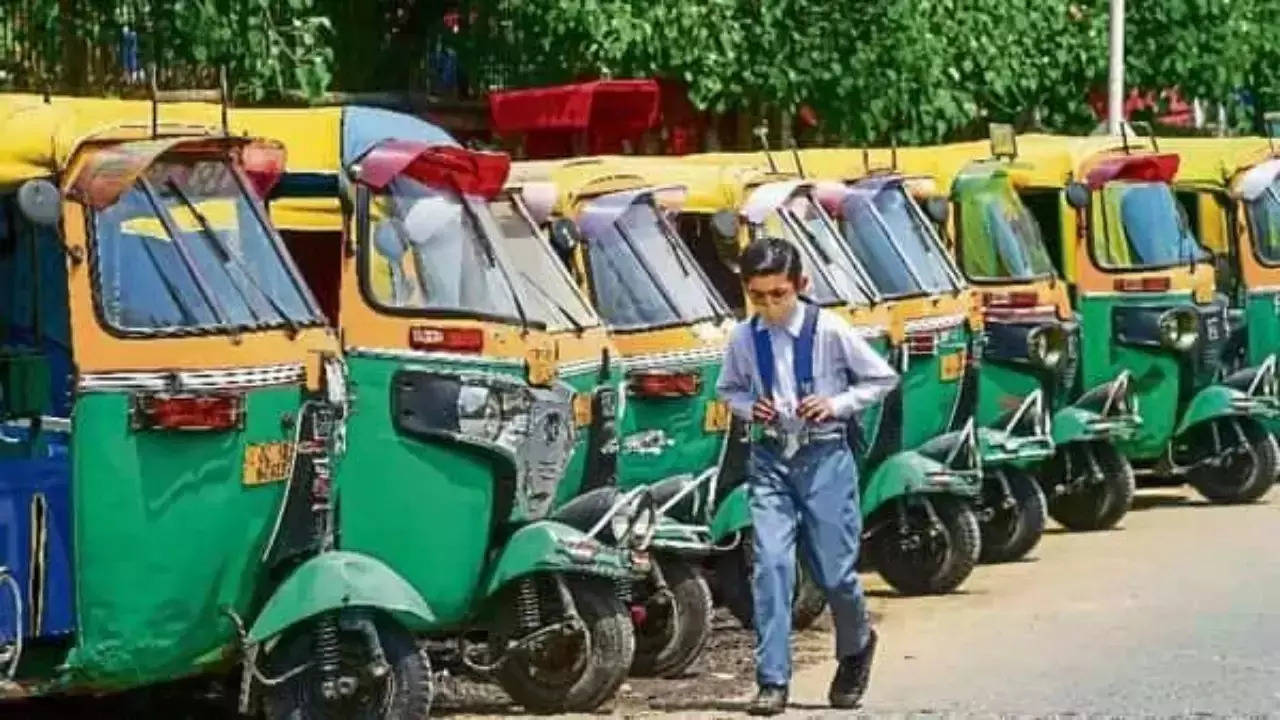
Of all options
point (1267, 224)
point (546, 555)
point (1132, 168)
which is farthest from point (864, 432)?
point (1267, 224)

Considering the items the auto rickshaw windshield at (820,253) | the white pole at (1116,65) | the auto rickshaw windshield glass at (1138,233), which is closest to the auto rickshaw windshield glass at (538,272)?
the auto rickshaw windshield at (820,253)

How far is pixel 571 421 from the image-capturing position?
10102mm

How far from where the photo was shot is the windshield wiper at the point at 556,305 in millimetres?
10648

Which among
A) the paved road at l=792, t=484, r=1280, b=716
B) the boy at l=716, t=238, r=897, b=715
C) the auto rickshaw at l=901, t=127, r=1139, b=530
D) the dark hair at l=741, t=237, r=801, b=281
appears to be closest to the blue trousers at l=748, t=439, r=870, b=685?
the boy at l=716, t=238, r=897, b=715

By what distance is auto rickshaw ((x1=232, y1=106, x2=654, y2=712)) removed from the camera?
9.55m

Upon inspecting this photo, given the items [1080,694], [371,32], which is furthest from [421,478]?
[371,32]

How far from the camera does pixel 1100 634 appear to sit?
12.9m

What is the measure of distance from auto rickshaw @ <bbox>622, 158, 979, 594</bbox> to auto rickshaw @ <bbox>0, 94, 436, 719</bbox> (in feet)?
10.2

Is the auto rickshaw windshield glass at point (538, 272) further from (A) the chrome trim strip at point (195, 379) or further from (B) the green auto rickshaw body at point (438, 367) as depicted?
(A) the chrome trim strip at point (195, 379)

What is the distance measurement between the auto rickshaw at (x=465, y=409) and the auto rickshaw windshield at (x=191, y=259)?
518 mm

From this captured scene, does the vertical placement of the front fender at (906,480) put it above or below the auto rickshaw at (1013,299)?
below

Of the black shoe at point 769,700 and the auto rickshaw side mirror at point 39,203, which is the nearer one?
the auto rickshaw side mirror at point 39,203

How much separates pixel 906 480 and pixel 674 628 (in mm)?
2180

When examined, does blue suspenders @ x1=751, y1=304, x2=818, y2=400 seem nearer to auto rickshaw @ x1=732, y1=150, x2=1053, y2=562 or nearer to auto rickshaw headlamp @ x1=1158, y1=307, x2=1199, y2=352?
auto rickshaw @ x1=732, y1=150, x2=1053, y2=562
